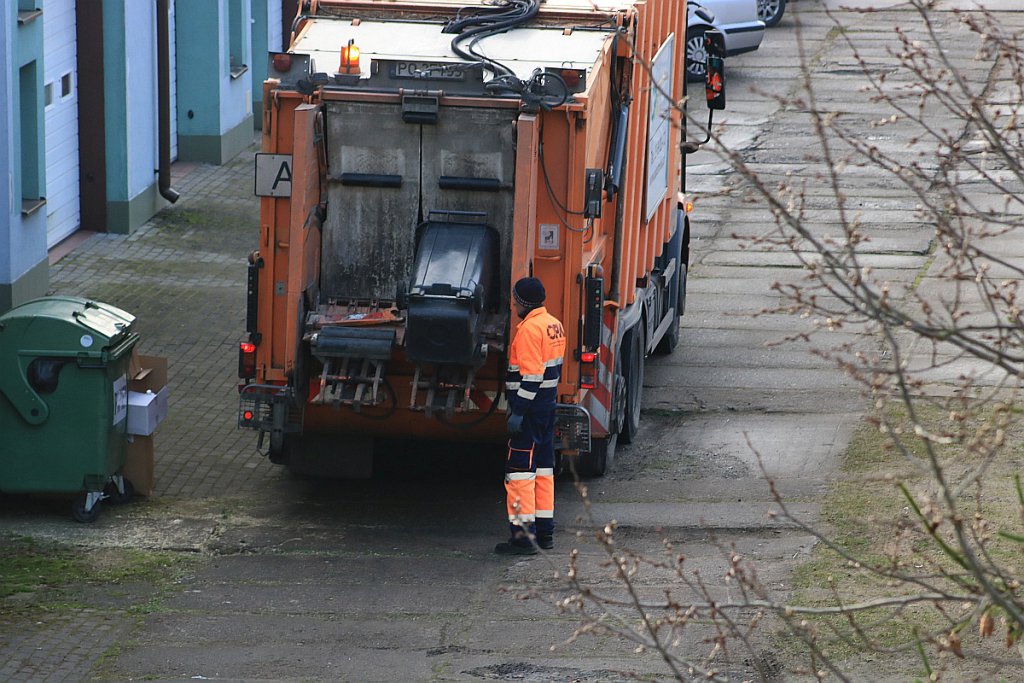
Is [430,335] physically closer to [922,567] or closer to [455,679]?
[455,679]

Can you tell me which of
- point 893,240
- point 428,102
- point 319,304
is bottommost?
point 893,240

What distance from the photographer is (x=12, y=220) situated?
14.3 meters

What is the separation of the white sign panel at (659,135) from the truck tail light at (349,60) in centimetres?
239

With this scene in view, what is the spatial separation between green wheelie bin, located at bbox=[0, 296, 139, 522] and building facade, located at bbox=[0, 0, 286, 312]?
4972mm

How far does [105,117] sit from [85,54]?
68cm

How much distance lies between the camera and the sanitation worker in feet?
29.6

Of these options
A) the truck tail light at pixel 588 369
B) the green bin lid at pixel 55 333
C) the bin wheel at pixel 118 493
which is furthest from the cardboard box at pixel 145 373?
the truck tail light at pixel 588 369

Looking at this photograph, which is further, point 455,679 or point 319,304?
point 319,304

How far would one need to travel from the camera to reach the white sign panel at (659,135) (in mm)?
11438

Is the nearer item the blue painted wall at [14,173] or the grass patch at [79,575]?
the grass patch at [79,575]

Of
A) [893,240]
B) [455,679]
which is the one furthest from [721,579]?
[893,240]

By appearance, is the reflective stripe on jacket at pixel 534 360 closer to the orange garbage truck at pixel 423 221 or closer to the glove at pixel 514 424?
the glove at pixel 514 424

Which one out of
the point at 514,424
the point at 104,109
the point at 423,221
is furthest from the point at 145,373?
the point at 104,109

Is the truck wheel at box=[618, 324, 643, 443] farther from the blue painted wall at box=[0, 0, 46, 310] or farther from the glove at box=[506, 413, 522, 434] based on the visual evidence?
the blue painted wall at box=[0, 0, 46, 310]
